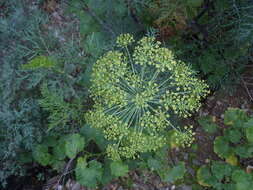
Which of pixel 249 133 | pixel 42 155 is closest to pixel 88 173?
pixel 42 155

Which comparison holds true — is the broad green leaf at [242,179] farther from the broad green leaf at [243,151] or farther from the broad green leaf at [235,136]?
the broad green leaf at [235,136]

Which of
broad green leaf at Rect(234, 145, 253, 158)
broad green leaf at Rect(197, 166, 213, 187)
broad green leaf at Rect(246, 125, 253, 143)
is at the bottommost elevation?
broad green leaf at Rect(197, 166, 213, 187)

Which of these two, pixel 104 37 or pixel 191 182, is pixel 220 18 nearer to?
pixel 104 37

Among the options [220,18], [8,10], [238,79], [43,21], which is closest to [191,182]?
[238,79]

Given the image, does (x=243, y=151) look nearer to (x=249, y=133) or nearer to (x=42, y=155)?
(x=249, y=133)

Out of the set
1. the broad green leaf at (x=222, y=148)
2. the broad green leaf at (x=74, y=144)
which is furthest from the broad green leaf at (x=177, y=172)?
the broad green leaf at (x=74, y=144)

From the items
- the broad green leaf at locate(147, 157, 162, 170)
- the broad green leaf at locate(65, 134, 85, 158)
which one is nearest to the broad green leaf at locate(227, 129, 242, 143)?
the broad green leaf at locate(147, 157, 162, 170)

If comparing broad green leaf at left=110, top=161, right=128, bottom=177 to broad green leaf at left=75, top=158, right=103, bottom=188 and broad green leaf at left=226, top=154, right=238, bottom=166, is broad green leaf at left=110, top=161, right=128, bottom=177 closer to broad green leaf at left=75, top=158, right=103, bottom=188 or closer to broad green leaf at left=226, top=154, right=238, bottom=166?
broad green leaf at left=75, top=158, right=103, bottom=188
